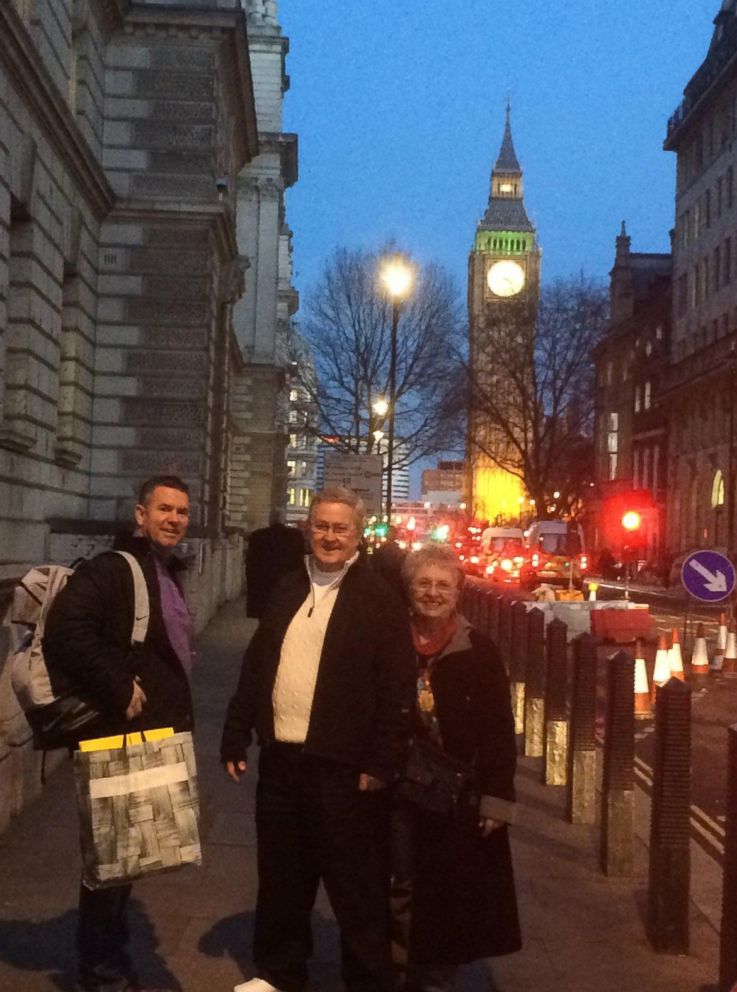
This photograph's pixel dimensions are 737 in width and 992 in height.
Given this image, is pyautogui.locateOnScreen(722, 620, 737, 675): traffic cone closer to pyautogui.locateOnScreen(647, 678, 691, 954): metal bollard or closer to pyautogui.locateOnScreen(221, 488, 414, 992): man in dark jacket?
pyautogui.locateOnScreen(647, 678, 691, 954): metal bollard

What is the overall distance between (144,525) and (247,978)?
73.9 inches

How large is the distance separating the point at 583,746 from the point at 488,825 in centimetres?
427

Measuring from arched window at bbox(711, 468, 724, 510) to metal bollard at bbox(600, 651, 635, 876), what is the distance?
55.0 metres

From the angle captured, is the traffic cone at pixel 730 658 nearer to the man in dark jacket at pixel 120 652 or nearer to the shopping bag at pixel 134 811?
the man in dark jacket at pixel 120 652

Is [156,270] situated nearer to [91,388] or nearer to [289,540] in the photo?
[91,388]

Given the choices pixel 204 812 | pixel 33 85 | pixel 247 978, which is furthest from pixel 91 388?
pixel 247 978

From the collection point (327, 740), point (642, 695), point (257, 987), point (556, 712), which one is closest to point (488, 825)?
point (327, 740)

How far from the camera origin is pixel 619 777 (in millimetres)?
7742

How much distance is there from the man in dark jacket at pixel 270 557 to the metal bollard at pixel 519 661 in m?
2.57

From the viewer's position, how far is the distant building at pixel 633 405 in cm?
7225

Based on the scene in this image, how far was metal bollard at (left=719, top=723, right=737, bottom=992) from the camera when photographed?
5.25 meters

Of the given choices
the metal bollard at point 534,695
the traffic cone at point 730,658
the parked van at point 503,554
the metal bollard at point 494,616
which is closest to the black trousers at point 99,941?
the metal bollard at point 534,695

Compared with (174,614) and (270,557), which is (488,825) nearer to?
(174,614)

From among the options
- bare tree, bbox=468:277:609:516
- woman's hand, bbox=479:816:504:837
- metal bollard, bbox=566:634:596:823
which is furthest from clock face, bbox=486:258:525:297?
woman's hand, bbox=479:816:504:837
